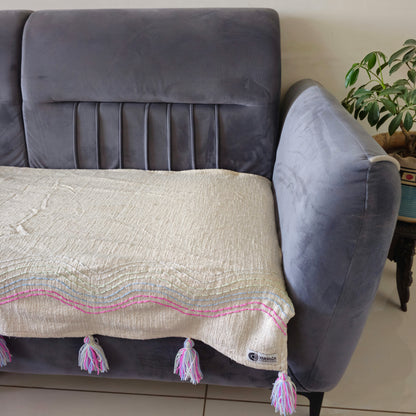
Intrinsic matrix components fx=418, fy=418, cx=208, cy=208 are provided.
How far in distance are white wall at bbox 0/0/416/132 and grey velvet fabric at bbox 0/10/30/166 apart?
180mm

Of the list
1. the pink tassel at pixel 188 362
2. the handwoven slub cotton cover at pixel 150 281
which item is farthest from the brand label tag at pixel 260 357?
the pink tassel at pixel 188 362

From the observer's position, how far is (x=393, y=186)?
28.0 inches

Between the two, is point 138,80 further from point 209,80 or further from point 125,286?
point 125,286

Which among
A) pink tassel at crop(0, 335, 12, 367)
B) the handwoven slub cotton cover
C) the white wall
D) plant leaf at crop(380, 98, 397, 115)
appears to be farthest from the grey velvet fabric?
plant leaf at crop(380, 98, 397, 115)

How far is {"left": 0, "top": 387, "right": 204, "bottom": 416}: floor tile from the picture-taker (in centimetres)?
105

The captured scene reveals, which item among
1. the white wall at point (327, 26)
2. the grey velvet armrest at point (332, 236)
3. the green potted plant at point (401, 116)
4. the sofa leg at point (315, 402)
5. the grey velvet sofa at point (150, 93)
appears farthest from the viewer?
the white wall at point (327, 26)

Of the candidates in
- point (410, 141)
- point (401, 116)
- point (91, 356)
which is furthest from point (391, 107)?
point (91, 356)

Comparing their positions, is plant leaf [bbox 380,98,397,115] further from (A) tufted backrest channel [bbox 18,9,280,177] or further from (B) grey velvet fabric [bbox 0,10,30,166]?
(B) grey velvet fabric [bbox 0,10,30,166]

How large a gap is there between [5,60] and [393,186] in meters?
1.26

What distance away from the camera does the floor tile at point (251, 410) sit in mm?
1047

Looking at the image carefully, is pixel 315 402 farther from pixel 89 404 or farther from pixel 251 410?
pixel 89 404

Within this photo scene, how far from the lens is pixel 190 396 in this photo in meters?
1.09

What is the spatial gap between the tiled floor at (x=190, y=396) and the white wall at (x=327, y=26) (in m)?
0.99

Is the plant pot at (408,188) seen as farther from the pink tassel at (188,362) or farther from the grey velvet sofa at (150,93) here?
the pink tassel at (188,362)
